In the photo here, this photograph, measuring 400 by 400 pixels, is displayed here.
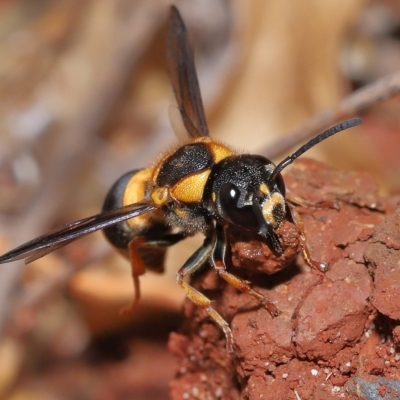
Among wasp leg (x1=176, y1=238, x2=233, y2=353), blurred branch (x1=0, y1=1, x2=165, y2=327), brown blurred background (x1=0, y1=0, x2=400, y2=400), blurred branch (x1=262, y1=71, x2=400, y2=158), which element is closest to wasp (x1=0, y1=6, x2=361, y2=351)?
wasp leg (x1=176, y1=238, x2=233, y2=353)

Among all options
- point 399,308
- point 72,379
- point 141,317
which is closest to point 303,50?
point 141,317

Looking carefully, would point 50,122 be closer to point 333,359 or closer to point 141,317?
point 141,317

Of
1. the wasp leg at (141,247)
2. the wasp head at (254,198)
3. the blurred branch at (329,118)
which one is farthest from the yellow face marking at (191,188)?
the blurred branch at (329,118)

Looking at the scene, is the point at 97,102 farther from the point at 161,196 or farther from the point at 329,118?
the point at 161,196

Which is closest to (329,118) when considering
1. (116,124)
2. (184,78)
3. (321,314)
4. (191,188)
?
(184,78)

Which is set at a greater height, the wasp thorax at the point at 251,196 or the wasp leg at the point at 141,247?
the wasp thorax at the point at 251,196

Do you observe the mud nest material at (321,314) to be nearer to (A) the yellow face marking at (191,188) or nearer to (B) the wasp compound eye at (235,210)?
(B) the wasp compound eye at (235,210)
